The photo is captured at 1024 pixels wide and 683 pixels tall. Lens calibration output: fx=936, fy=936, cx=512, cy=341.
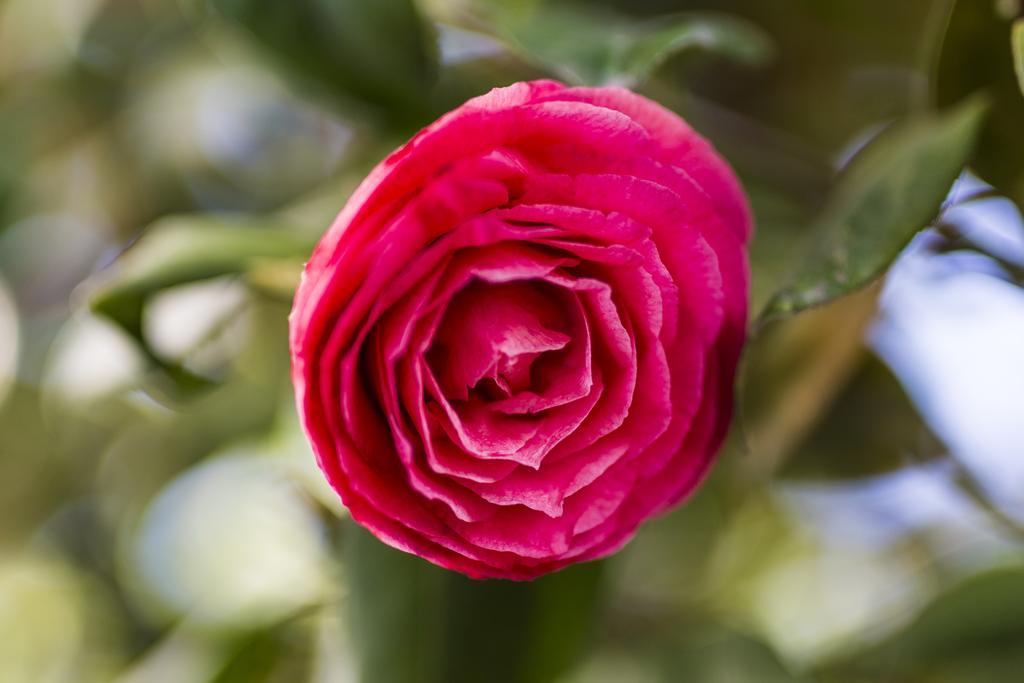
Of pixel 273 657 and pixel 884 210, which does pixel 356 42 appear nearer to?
pixel 884 210

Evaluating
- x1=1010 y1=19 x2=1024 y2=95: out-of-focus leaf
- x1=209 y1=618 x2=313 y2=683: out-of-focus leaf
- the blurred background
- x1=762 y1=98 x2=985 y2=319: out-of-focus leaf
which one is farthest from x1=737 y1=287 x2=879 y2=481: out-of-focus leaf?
x1=209 y1=618 x2=313 y2=683: out-of-focus leaf

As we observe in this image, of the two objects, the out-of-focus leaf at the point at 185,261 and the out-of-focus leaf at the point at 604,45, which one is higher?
the out-of-focus leaf at the point at 604,45

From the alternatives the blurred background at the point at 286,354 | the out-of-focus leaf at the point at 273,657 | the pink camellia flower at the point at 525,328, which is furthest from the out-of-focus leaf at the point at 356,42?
the out-of-focus leaf at the point at 273,657

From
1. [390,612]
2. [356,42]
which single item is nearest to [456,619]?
[390,612]

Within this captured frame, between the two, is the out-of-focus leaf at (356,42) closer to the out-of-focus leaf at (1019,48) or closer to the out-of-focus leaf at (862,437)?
the out-of-focus leaf at (1019,48)

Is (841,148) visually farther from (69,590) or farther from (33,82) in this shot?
(69,590)

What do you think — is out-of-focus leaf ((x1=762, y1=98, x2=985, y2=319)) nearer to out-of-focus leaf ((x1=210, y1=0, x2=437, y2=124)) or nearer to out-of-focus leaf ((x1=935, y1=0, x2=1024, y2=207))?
out-of-focus leaf ((x1=935, y1=0, x2=1024, y2=207))
